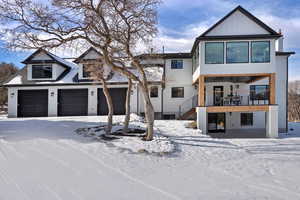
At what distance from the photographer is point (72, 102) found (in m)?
18.9

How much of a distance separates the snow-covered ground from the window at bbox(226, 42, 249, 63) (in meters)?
7.30

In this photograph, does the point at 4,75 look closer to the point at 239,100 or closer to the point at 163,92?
the point at 163,92

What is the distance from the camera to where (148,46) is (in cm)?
1035

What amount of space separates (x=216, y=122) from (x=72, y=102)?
1307 cm

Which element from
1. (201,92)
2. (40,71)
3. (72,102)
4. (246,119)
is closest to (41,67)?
(40,71)

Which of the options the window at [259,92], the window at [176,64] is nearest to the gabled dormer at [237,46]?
the window at [259,92]

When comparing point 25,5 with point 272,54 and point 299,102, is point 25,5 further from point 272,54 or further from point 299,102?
point 299,102

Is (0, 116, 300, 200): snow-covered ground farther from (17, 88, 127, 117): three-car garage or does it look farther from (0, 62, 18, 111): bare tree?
(0, 62, 18, 111): bare tree

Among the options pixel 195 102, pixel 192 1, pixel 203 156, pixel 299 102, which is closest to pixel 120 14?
pixel 192 1

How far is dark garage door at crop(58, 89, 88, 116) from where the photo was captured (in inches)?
739

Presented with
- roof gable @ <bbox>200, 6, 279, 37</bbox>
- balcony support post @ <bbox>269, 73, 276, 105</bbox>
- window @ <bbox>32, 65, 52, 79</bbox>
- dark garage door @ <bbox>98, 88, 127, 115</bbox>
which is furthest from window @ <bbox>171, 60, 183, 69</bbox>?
window @ <bbox>32, 65, 52, 79</bbox>

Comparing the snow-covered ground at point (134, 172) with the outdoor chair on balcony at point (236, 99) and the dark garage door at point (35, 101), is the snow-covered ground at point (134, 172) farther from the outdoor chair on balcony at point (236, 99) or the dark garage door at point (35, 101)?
the dark garage door at point (35, 101)

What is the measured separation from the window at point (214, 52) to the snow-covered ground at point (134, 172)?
7291mm

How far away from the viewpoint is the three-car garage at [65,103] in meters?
18.7
